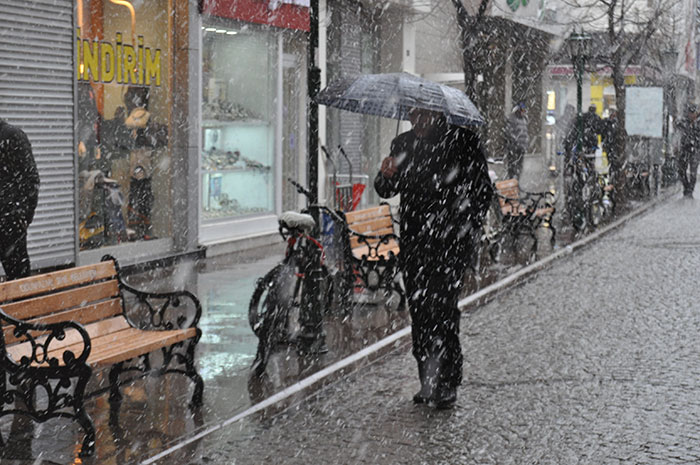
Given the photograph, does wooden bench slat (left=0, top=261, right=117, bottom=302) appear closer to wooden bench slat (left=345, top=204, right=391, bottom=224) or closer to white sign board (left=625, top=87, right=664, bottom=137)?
wooden bench slat (left=345, top=204, right=391, bottom=224)

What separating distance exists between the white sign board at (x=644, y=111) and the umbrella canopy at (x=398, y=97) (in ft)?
64.9

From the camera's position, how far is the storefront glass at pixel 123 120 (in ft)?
44.1

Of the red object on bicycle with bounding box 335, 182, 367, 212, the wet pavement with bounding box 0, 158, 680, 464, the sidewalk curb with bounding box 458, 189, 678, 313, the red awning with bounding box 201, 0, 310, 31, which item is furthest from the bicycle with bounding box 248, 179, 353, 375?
the red awning with bounding box 201, 0, 310, 31

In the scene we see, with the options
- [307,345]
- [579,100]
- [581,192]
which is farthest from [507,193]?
[307,345]

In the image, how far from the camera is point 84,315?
22.7 ft

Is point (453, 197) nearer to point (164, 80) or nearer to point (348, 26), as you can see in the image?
point (164, 80)

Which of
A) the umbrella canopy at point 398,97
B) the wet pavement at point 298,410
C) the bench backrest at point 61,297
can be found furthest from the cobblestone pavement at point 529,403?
the umbrella canopy at point 398,97

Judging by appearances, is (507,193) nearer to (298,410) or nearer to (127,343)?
(298,410)

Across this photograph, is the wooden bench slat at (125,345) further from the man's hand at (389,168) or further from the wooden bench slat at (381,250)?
the wooden bench slat at (381,250)

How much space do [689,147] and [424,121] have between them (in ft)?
69.7

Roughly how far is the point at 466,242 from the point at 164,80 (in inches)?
339

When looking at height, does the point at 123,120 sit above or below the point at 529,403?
above

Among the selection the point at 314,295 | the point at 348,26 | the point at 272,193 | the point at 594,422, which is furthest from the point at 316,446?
the point at 348,26

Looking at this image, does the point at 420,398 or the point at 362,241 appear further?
the point at 362,241
